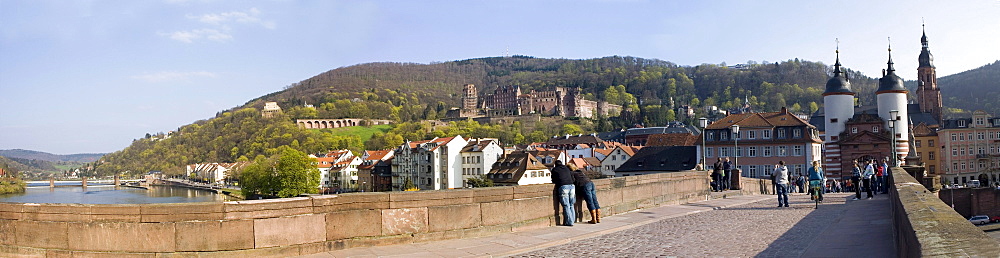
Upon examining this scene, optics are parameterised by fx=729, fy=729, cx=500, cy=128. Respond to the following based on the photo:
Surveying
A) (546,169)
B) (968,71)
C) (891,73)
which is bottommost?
(546,169)

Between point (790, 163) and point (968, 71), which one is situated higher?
point (968, 71)

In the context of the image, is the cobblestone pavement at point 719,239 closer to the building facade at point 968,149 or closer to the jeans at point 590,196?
the jeans at point 590,196

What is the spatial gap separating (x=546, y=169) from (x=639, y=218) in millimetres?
66100

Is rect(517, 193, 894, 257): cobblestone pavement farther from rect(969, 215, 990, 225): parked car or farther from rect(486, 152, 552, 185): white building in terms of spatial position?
rect(486, 152, 552, 185): white building

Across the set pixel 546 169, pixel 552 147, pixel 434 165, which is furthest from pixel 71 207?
pixel 552 147

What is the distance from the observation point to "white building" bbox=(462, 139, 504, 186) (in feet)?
307

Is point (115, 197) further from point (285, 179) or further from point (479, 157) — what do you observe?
point (479, 157)

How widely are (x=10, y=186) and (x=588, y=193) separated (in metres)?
130

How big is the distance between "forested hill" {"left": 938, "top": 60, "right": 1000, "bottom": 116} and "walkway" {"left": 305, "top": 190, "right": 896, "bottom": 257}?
149649mm

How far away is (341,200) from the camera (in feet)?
32.0

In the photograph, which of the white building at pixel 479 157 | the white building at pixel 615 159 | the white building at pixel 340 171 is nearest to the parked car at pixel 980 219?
the white building at pixel 615 159

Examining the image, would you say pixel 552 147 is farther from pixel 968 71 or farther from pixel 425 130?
pixel 968 71

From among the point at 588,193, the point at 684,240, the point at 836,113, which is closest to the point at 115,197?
the point at 836,113

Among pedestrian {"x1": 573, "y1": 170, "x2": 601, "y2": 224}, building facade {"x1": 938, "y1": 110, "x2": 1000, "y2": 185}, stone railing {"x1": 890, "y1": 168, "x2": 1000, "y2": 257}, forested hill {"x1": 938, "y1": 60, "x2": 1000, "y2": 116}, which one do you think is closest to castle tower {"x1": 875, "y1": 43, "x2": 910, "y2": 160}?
building facade {"x1": 938, "y1": 110, "x2": 1000, "y2": 185}
